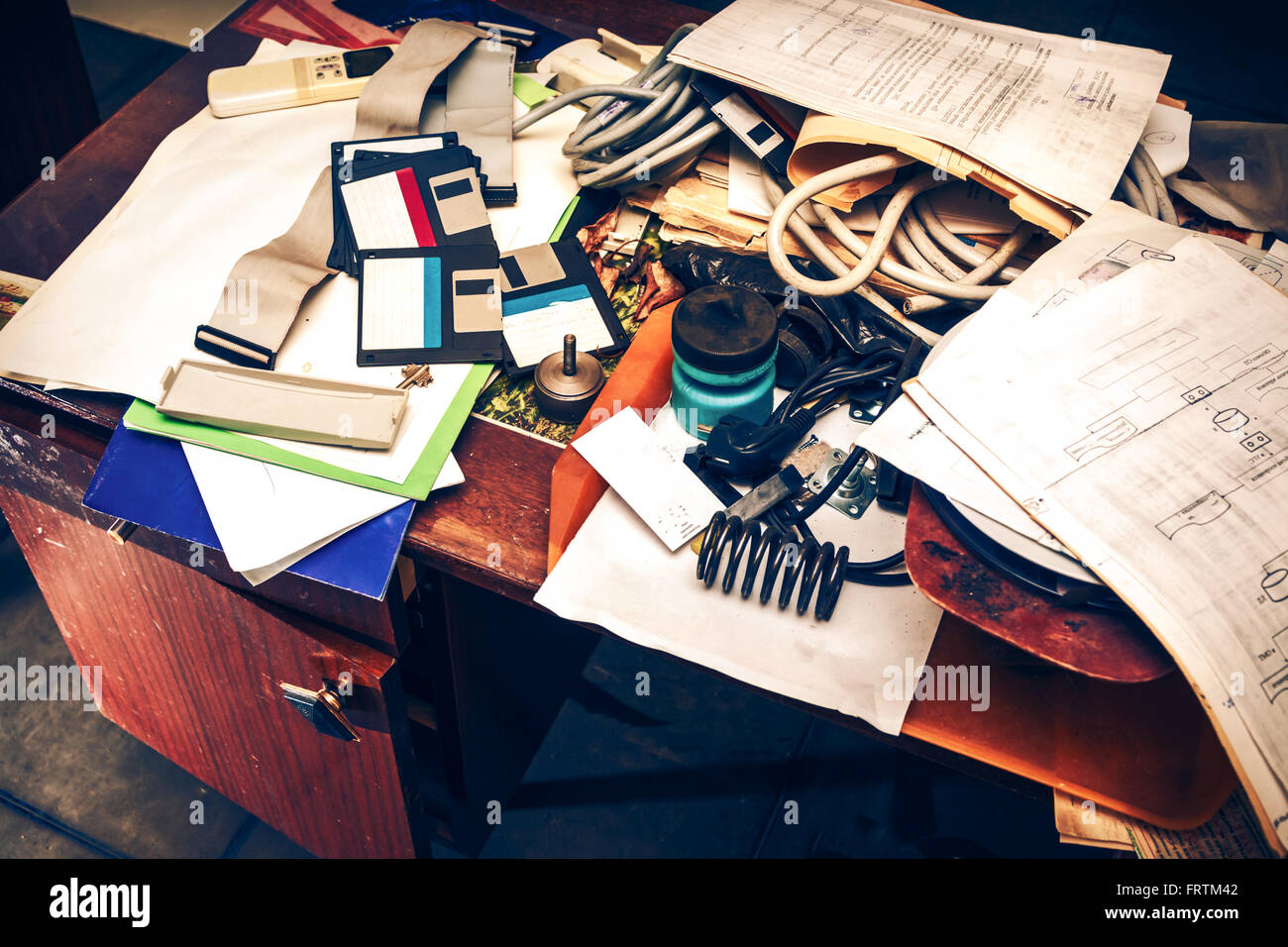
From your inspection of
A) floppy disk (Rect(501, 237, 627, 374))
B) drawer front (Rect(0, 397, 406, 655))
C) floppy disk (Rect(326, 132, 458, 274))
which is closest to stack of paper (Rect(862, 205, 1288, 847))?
floppy disk (Rect(501, 237, 627, 374))

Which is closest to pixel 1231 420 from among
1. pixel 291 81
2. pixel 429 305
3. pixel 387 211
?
pixel 429 305

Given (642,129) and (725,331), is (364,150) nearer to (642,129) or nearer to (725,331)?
(642,129)

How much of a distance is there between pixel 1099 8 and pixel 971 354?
2049mm

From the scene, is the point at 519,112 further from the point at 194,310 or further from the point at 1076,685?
the point at 1076,685

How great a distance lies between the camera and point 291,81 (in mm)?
1195

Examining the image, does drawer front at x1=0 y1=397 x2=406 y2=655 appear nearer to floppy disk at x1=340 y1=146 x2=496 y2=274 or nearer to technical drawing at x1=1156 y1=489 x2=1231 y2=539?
floppy disk at x1=340 y1=146 x2=496 y2=274

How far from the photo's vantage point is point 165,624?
1089mm

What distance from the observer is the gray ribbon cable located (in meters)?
0.93

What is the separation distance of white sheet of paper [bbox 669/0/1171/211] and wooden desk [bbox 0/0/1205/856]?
31cm

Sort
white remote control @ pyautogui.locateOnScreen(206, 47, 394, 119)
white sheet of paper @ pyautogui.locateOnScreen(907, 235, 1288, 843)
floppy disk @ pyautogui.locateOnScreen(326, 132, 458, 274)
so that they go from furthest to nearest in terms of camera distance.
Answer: white remote control @ pyautogui.locateOnScreen(206, 47, 394, 119)
floppy disk @ pyautogui.locateOnScreen(326, 132, 458, 274)
white sheet of paper @ pyautogui.locateOnScreen(907, 235, 1288, 843)

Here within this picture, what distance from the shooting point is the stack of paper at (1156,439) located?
61cm

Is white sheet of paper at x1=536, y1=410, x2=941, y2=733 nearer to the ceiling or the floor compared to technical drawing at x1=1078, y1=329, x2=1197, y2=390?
nearer to the floor

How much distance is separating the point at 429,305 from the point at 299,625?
13.9 inches

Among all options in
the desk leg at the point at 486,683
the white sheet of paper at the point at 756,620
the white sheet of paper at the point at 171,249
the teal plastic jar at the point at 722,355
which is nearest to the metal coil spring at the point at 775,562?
the white sheet of paper at the point at 756,620
